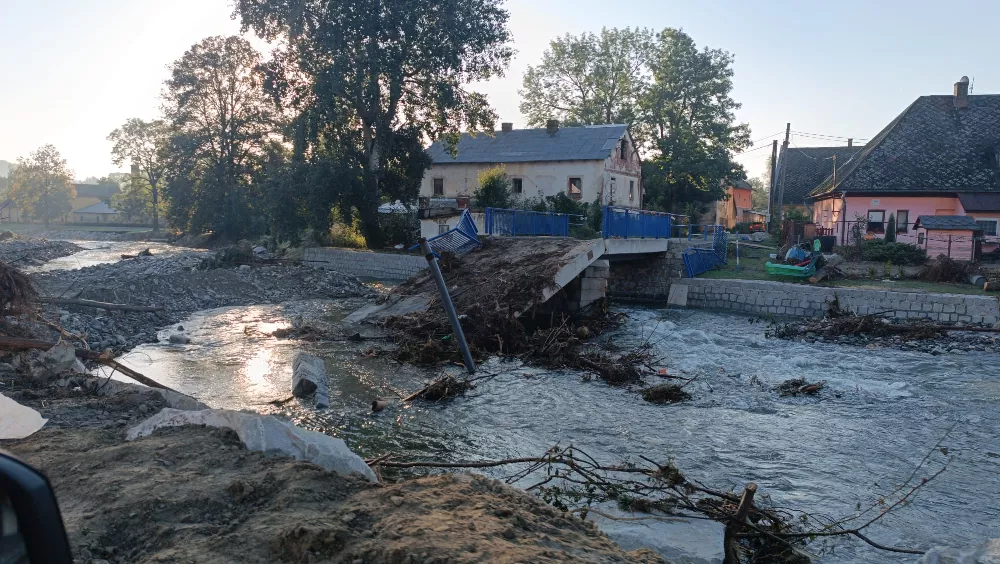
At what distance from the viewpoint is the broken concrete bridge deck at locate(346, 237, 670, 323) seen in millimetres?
17625

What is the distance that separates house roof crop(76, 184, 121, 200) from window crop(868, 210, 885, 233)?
117306 millimetres

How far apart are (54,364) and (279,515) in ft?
23.6

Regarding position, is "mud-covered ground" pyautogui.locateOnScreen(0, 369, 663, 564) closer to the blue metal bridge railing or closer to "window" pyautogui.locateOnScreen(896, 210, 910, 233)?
the blue metal bridge railing

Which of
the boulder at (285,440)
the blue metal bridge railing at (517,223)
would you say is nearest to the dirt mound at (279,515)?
the boulder at (285,440)

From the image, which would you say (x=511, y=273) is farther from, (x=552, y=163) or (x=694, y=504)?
(x=552, y=163)

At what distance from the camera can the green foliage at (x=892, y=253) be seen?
92.2 feet

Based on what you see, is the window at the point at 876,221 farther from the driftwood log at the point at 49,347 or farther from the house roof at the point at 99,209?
the house roof at the point at 99,209

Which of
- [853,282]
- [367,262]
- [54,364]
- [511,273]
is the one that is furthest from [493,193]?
[54,364]

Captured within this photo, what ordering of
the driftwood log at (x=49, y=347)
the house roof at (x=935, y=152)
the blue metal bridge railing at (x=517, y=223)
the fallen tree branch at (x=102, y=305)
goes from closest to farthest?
the driftwood log at (x=49, y=347) < the fallen tree branch at (x=102, y=305) < the blue metal bridge railing at (x=517, y=223) < the house roof at (x=935, y=152)

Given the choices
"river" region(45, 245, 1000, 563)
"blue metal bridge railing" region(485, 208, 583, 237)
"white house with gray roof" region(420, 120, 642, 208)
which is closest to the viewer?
"river" region(45, 245, 1000, 563)

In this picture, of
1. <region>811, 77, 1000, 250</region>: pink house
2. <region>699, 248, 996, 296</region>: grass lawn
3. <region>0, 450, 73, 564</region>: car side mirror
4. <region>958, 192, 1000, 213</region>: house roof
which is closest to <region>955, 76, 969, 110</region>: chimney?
<region>811, 77, 1000, 250</region>: pink house

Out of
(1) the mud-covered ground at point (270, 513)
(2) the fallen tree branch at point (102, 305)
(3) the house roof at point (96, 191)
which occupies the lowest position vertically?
(2) the fallen tree branch at point (102, 305)

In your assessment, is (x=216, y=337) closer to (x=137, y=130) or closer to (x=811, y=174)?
(x=811, y=174)

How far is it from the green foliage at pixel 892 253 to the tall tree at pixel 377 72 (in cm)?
1958
